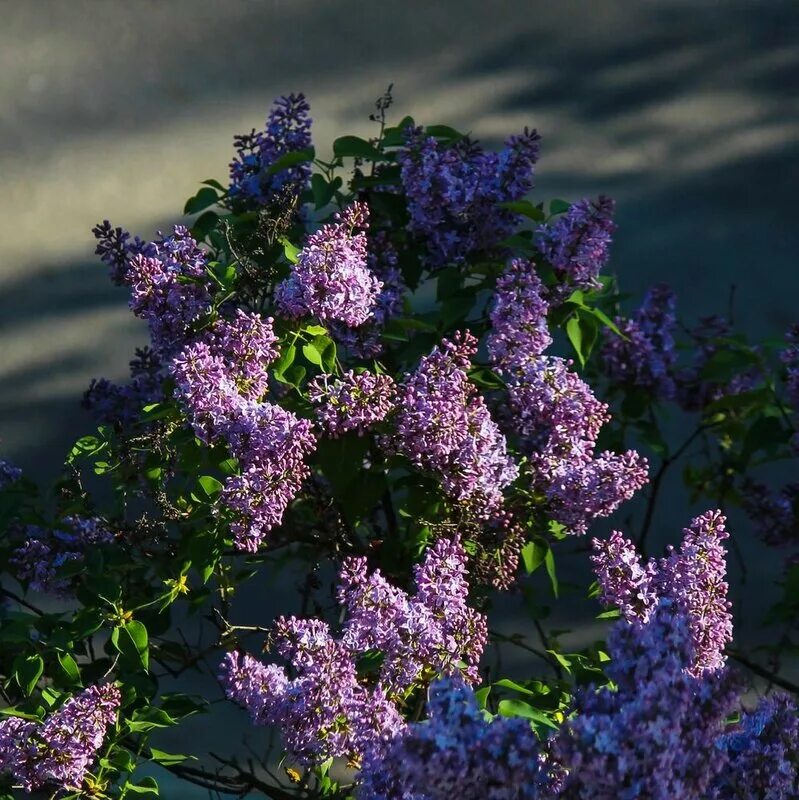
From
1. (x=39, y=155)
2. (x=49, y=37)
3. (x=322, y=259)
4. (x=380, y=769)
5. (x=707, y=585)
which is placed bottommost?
(x=380, y=769)

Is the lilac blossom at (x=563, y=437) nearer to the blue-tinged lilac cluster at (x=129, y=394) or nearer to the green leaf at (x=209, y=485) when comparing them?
the green leaf at (x=209, y=485)

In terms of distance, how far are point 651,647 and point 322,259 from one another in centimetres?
87

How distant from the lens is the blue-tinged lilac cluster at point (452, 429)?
200 centimetres

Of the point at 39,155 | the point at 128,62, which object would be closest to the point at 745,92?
the point at 128,62

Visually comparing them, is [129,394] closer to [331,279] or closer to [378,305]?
[378,305]

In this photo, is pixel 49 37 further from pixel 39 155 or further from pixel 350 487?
pixel 350 487

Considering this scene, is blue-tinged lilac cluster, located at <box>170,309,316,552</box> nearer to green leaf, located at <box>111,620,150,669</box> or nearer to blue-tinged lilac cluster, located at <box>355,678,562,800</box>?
green leaf, located at <box>111,620,150,669</box>

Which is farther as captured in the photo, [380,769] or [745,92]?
[745,92]

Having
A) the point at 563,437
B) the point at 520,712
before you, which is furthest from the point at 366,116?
the point at 520,712

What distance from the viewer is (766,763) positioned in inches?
60.3

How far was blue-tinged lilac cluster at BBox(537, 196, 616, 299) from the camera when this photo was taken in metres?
2.22

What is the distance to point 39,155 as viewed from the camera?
117 inches

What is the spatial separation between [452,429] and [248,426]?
0.27 metres

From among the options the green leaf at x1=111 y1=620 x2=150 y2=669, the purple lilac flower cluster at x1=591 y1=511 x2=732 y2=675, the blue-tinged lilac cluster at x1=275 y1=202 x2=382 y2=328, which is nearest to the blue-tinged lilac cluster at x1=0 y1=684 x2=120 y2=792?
the green leaf at x1=111 y1=620 x2=150 y2=669
